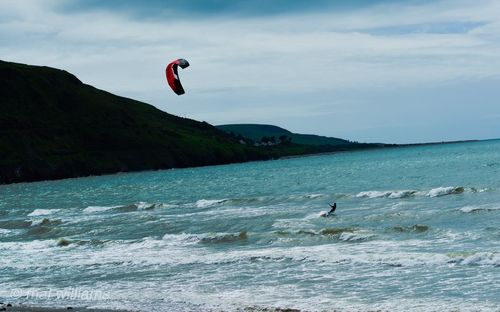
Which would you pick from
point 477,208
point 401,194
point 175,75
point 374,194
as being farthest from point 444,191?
point 175,75

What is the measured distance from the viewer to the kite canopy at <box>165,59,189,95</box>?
2658 centimetres

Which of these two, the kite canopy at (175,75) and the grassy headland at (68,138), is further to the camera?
the grassy headland at (68,138)

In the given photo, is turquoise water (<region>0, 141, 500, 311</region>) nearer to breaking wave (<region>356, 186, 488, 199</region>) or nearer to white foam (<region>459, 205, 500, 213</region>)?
white foam (<region>459, 205, 500, 213</region>)

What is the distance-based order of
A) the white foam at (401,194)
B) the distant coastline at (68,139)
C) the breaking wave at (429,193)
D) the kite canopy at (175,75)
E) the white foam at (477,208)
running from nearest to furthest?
the kite canopy at (175,75)
the white foam at (477,208)
the breaking wave at (429,193)
the white foam at (401,194)
the distant coastline at (68,139)

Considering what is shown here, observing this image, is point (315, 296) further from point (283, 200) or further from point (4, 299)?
point (283, 200)

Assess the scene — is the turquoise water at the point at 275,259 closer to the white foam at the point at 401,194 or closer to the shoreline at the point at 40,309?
the shoreline at the point at 40,309

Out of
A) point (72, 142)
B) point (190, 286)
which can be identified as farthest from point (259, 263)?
point (72, 142)

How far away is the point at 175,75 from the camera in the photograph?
28.0 metres

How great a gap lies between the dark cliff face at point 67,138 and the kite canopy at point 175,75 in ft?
392

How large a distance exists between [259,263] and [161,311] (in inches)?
257

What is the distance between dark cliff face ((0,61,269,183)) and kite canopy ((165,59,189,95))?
119 meters

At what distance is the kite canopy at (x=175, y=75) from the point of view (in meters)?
26.6

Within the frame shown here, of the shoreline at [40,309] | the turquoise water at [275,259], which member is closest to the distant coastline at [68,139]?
the turquoise water at [275,259]

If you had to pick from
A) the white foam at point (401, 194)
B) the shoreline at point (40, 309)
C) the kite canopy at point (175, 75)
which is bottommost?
the shoreline at point (40, 309)
